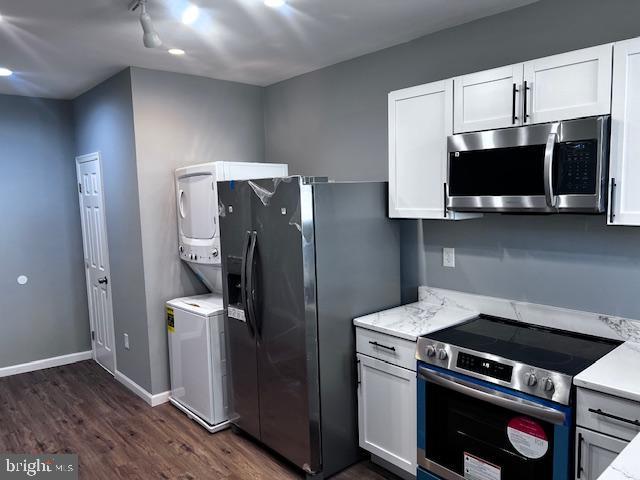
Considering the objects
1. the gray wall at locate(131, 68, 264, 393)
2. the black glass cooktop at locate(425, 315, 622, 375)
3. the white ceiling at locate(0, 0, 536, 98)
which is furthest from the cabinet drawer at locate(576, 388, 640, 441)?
the gray wall at locate(131, 68, 264, 393)

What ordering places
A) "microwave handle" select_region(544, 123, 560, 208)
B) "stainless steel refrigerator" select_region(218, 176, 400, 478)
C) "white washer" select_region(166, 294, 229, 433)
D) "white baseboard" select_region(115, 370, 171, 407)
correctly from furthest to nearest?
"white baseboard" select_region(115, 370, 171, 407), "white washer" select_region(166, 294, 229, 433), "stainless steel refrigerator" select_region(218, 176, 400, 478), "microwave handle" select_region(544, 123, 560, 208)

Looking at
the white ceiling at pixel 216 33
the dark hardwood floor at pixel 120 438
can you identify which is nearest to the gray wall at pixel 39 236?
the dark hardwood floor at pixel 120 438

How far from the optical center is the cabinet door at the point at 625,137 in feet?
6.30

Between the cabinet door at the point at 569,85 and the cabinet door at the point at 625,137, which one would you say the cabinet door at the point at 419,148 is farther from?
the cabinet door at the point at 625,137

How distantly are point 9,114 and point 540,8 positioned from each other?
4488 millimetres

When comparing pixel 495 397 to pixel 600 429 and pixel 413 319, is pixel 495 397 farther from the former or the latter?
pixel 413 319

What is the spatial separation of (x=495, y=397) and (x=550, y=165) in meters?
1.04

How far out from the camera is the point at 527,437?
2057 mm

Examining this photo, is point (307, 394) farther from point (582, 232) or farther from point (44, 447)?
point (44, 447)

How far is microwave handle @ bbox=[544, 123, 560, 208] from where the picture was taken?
2.08m

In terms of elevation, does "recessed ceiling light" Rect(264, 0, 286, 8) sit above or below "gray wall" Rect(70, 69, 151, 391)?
above

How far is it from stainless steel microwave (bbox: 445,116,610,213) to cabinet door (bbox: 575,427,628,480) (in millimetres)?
896

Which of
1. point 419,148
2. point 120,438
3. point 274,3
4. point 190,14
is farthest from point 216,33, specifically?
point 120,438

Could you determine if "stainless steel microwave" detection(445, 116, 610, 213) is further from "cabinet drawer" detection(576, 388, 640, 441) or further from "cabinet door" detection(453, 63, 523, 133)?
"cabinet drawer" detection(576, 388, 640, 441)
